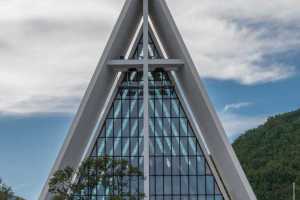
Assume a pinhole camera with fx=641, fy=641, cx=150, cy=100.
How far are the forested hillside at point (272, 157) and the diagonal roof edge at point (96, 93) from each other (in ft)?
89.4

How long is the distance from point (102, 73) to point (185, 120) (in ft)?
19.8

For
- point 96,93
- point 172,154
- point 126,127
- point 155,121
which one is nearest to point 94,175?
point 96,93

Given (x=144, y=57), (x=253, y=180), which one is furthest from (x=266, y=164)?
(x=144, y=57)

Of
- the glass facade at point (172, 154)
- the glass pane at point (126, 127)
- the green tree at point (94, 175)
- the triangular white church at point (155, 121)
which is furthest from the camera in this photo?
the glass pane at point (126, 127)

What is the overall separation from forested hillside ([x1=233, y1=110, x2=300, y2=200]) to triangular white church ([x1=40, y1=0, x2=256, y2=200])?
77.2 ft

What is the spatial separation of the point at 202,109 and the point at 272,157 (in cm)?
3078

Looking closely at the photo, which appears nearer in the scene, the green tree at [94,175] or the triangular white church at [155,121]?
the green tree at [94,175]

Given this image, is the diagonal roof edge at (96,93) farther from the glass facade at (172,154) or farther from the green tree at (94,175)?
the green tree at (94,175)

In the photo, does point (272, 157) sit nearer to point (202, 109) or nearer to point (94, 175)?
point (202, 109)

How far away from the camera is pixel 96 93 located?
92.1 ft

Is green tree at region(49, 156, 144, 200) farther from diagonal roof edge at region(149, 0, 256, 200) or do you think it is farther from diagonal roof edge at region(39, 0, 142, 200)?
diagonal roof edge at region(149, 0, 256, 200)

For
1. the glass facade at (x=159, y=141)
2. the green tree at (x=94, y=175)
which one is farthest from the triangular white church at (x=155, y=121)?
the green tree at (x=94, y=175)

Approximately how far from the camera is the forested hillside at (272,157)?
54469 mm

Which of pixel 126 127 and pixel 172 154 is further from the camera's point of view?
pixel 126 127
